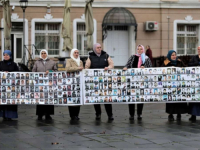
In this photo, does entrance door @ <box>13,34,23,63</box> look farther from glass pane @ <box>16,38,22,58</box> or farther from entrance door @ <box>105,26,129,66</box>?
entrance door @ <box>105,26,129,66</box>

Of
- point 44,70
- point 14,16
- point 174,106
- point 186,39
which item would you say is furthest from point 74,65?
point 186,39

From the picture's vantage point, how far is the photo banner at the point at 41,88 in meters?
12.4

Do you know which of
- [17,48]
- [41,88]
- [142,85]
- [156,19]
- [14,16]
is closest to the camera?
[142,85]

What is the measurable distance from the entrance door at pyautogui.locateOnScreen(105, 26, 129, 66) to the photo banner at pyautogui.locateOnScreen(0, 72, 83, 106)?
16227 millimetres

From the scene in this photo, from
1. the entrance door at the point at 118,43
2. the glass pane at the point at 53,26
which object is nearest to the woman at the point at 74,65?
the glass pane at the point at 53,26

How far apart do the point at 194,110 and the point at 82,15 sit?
1621cm

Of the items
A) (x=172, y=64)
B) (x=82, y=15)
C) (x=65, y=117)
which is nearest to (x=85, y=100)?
(x=65, y=117)

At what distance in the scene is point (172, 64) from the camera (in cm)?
1295

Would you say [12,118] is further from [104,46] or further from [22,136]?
[104,46]

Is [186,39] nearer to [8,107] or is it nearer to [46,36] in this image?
[46,36]

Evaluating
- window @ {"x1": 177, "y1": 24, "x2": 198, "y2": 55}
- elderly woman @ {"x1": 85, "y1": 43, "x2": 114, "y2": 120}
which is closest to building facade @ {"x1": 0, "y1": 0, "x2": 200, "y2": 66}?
window @ {"x1": 177, "y1": 24, "x2": 198, "y2": 55}

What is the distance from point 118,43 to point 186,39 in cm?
389

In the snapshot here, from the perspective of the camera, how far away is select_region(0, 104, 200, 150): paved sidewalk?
8953mm

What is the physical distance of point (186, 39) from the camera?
29.6 metres
